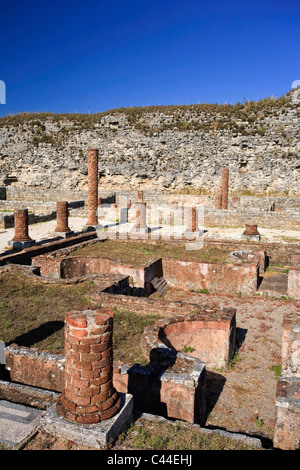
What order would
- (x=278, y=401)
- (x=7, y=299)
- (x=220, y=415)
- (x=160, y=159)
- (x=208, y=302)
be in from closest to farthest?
(x=278, y=401), (x=220, y=415), (x=7, y=299), (x=208, y=302), (x=160, y=159)

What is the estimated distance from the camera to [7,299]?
8594 mm

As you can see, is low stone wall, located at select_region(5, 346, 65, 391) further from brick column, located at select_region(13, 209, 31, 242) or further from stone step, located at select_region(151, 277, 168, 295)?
brick column, located at select_region(13, 209, 31, 242)

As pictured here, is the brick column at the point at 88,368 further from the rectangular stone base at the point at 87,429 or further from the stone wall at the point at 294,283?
the stone wall at the point at 294,283

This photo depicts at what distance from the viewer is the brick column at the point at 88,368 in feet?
12.7

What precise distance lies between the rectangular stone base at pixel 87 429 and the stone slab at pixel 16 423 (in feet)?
0.56

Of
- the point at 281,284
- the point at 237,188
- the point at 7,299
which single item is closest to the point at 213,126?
the point at 237,188

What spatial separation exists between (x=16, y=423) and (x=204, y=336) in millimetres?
4096


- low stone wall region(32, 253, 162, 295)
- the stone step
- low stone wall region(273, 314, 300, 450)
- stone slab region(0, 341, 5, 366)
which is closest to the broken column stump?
low stone wall region(32, 253, 162, 295)

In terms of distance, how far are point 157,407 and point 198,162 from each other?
31192mm

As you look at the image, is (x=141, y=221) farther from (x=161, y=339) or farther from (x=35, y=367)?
(x=35, y=367)

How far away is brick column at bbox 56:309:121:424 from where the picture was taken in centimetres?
387

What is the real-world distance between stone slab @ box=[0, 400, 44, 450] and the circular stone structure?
3.16 metres

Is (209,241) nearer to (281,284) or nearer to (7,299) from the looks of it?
(281,284)

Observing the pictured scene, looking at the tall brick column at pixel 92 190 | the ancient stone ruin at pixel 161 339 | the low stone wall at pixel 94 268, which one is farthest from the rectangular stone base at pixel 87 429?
the tall brick column at pixel 92 190
